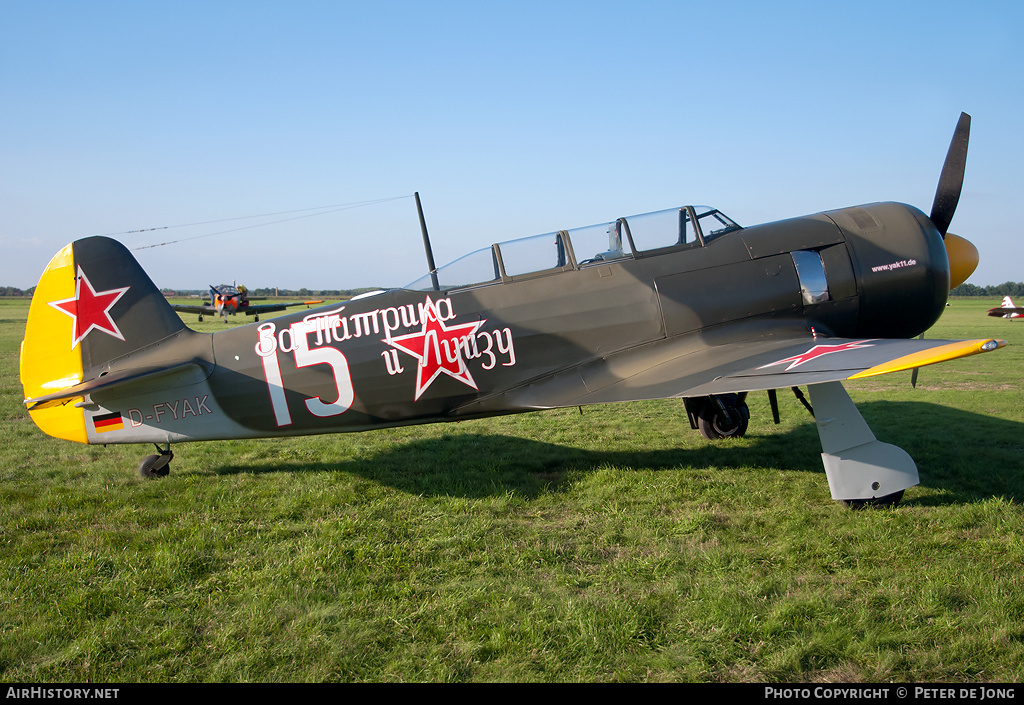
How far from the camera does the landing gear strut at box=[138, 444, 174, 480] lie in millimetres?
5906

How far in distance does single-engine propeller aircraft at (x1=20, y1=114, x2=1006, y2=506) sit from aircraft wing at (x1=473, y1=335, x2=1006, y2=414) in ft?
0.09

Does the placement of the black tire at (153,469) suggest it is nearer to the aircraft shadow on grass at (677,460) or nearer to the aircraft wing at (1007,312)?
the aircraft shadow on grass at (677,460)

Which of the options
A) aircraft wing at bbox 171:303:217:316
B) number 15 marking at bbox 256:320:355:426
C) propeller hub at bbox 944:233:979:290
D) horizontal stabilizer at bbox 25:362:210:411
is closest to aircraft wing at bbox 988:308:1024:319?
propeller hub at bbox 944:233:979:290

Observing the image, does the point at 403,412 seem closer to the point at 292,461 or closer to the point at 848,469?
the point at 292,461

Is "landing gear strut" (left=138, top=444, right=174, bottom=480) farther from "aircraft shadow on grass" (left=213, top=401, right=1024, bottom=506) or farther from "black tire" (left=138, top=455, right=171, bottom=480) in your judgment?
"aircraft shadow on grass" (left=213, top=401, right=1024, bottom=506)

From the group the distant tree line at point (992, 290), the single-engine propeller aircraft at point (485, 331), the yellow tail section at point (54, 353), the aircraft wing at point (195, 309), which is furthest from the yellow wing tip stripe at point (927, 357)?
the distant tree line at point (992, 290)

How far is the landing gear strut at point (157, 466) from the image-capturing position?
5906mm

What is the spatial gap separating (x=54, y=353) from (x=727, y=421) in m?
7.01

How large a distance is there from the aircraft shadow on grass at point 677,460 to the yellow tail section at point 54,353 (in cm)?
145

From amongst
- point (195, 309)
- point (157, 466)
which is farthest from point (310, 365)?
point (195, 309)

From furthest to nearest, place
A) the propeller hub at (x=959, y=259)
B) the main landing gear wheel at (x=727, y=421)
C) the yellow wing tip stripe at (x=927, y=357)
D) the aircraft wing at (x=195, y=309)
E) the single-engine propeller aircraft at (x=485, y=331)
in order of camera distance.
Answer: the aircraft wing at (x=195, y=309), the main landing gear wheel at (x=727, y=421), the propeller hub at (x=959, y=259), the single-engine propeller aircraft at (x=485, y=331), the yellow wing tip stripe at (x=927, y=357)

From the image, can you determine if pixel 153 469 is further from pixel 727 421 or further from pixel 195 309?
pixel 195 309

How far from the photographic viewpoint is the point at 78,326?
570cm
